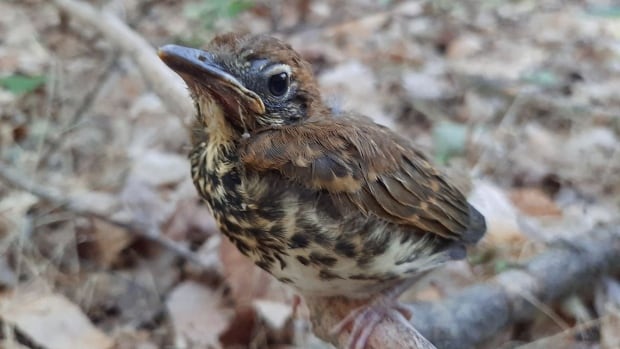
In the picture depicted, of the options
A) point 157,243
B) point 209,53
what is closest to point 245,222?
point 209,53

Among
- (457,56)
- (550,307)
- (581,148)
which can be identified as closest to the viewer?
(550,307)

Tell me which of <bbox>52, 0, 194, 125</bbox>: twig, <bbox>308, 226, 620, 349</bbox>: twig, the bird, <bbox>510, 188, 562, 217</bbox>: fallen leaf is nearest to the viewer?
the bird

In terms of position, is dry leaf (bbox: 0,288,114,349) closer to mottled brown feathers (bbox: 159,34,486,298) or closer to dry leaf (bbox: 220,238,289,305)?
dry leaf (bbox: 220,238,289,305)

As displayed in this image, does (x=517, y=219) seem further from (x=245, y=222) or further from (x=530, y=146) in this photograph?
(x=245, y=222)

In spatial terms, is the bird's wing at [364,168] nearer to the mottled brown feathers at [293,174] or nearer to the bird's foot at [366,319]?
the mottled brown feathers at [293,174]

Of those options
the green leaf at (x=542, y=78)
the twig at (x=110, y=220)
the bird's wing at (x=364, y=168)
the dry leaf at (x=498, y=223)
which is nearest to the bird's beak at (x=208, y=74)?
the bird's wing at (x=364, y=168)

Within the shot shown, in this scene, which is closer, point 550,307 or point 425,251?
point 425,251

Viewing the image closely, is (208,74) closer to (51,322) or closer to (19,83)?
(51,322)

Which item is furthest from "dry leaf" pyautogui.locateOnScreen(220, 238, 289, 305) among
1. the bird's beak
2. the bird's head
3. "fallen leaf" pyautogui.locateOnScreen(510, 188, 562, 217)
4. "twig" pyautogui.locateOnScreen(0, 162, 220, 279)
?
"fallen leaf" pyautogui.locateOnScreen(510, 188, 562, 217)

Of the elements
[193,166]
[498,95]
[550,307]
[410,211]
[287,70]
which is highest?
[287,70]
